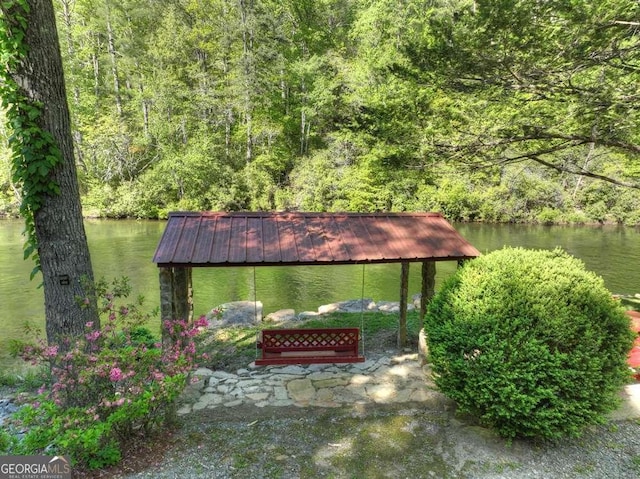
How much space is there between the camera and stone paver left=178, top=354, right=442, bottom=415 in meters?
4.81

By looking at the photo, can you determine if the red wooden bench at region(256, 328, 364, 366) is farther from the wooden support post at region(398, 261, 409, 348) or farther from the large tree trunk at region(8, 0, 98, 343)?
the large tree trunk at region(8, 0, 98, 343)

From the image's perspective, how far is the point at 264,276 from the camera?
13.9m

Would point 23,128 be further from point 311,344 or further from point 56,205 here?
point 311,344

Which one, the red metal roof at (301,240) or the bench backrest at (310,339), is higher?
Answer: the red metal roof at (301,240)

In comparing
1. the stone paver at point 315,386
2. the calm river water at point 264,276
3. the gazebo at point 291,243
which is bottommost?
the calm river water at point 264,276

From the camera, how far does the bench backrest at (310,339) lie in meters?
5.86

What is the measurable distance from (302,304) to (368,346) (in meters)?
4.28

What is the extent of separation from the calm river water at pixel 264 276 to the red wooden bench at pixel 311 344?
1.65 meters

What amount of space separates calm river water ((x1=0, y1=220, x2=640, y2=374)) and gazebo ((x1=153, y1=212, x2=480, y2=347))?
203 centimetres

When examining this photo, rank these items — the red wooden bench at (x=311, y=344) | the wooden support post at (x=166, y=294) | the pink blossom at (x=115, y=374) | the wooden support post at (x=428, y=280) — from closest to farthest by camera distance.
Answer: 1. the pink blossom at (x=115, y=374)
2. the wooden support post at (x=166, y=294)
3. the red wooden bench at (x=311, y=344)
4. the wooden support post at (x=428, y=280)

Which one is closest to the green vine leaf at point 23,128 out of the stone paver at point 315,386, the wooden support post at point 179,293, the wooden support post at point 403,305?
the wooden support post at point 179,293

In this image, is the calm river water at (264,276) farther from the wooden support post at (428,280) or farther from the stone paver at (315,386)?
the wooden support post at (428,280)

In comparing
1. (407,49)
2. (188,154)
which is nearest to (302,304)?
(407,49)

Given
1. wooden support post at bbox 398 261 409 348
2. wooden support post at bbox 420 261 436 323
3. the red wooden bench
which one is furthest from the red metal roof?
the red wooden bench
